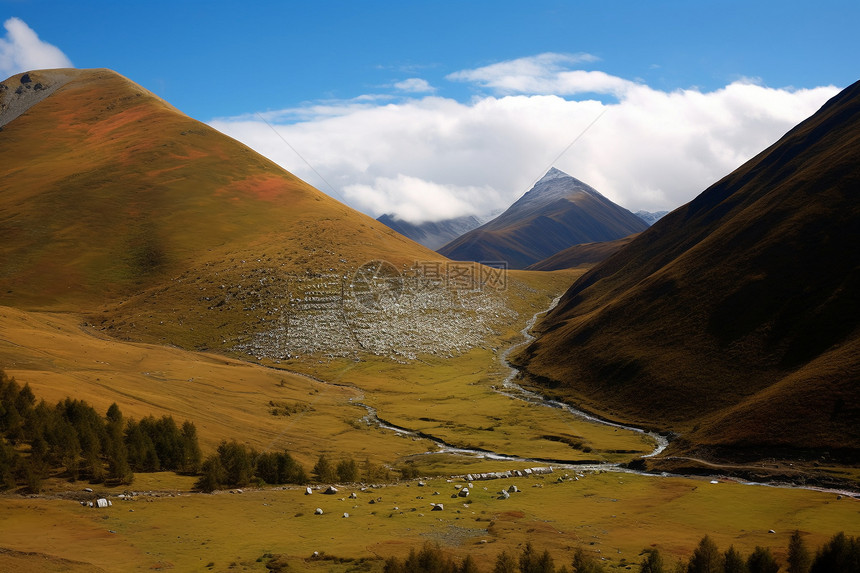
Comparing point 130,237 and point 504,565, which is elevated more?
point 130,237

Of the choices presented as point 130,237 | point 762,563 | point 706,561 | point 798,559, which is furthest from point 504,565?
point 130,237

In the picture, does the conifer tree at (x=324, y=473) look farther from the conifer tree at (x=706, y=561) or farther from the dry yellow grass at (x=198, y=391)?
the conifer tree at (x=706, y=561)

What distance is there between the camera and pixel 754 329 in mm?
89938

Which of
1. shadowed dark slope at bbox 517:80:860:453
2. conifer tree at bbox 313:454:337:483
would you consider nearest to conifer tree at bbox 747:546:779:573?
shadowed dark slope at bbox 517:80:860:453

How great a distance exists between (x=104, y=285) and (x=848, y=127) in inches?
8037

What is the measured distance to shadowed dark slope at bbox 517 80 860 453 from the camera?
67188 mm

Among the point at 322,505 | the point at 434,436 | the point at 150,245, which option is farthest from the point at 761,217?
the point at 150,245

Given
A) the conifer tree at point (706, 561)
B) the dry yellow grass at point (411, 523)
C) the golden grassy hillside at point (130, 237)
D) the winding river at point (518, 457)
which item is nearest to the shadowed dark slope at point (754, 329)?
the winding river at point (518, 457)

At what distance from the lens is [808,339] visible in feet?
263

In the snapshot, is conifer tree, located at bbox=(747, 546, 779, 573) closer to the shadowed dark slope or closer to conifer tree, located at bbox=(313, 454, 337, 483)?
the shadowed dark slope

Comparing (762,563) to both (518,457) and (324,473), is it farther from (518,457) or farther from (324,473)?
(518,457)

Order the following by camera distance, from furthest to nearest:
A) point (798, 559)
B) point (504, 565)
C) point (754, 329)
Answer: point (754, 329) → point (798, 559) → point (504, 565)

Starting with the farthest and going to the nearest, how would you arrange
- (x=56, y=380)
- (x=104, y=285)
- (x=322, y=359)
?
(x=104, y=285), (x=322, y=359), (x=56, y=380)

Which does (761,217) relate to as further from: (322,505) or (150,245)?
(150,245)
